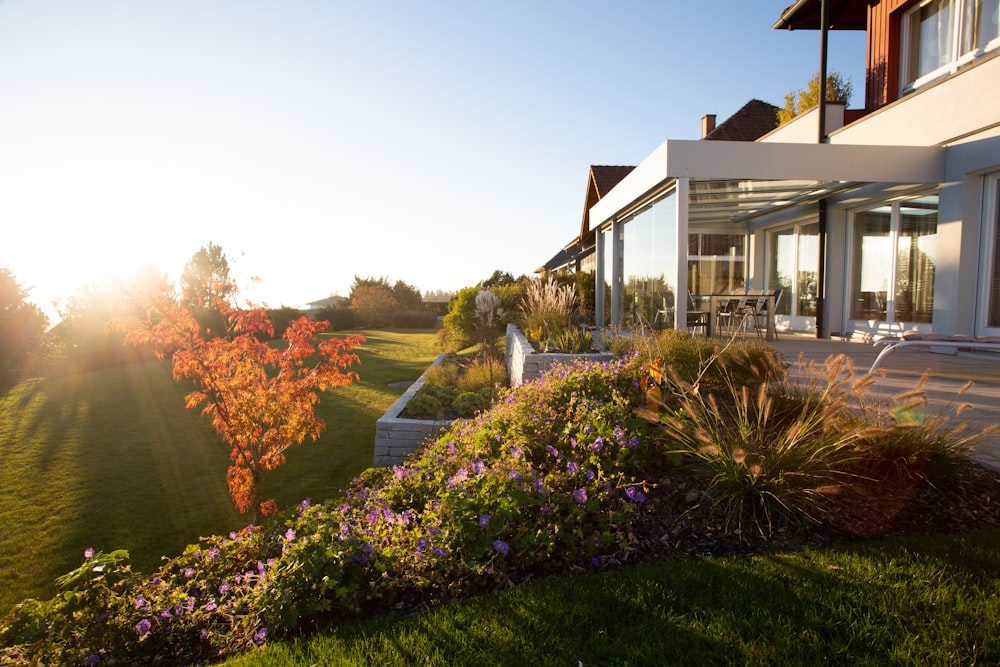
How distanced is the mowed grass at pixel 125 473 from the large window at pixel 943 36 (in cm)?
974

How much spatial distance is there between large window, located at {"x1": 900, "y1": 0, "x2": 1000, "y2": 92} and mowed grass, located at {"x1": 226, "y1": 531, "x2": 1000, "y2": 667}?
8378 mm

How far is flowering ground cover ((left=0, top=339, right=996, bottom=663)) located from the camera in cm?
237

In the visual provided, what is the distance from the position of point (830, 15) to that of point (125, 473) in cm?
1426

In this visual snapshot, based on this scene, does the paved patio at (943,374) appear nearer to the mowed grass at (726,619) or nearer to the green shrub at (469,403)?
the mowed grass at (726,619)

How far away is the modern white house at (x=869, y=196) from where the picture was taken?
23.4 ft

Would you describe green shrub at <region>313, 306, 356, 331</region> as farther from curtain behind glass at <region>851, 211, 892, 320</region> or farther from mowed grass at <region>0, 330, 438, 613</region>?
curtain behind glass at <region>851, 211, 892, 320</region>

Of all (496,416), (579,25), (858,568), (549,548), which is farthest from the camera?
(579,25)

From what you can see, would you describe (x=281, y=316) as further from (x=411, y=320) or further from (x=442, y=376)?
(x=442, y=376)

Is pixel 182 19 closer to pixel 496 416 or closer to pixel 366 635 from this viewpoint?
pixel 496 416

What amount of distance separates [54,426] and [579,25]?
9876mm

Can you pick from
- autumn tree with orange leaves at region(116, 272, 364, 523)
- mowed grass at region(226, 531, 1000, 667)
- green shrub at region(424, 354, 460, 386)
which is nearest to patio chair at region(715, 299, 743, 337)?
green shrub at region(424, 354, 460, 386)

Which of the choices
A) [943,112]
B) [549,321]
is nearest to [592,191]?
[549,321]

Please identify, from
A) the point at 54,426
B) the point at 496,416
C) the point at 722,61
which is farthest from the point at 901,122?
the point at 54,426

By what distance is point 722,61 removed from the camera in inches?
369
